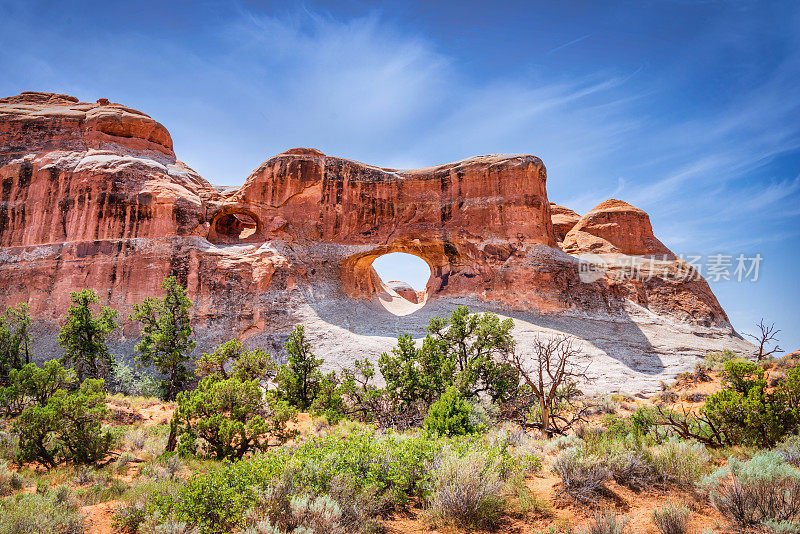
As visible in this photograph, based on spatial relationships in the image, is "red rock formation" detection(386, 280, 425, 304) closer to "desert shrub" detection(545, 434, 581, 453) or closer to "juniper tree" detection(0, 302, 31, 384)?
"juniper tree" detection(0, 302, 31, 384)

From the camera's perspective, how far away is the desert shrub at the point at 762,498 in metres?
4.72

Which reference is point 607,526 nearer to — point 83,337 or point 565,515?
point 565,515

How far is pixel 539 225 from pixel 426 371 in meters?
18.0

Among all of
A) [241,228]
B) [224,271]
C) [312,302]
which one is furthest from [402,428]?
[241,228]

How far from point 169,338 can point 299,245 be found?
1082cm

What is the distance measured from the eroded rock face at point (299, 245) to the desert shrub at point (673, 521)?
57.7 feet

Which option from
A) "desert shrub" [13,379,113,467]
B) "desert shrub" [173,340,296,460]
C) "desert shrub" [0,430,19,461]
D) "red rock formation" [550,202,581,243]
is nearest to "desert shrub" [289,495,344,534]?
"desert shrub" [173,340,296,460]

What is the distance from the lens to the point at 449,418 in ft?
31.2

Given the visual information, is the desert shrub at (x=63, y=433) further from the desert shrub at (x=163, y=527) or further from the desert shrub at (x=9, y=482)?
the desert shrub at (x=163, y=527)

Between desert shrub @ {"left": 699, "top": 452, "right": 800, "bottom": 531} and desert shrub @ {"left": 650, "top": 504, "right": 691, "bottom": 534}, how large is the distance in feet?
2.11

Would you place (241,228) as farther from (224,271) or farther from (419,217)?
(419,217)

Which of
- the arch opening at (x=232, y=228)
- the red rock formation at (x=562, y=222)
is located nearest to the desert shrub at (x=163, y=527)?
the arch opening at (x=232, y=228)

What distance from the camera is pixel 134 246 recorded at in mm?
25719

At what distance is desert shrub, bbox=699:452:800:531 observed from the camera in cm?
472
